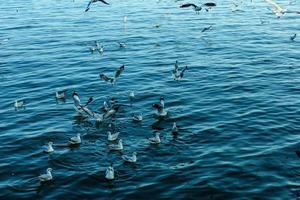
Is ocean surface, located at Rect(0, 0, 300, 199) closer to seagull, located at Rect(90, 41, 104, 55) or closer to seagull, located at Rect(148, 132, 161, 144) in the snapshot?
seagull, located at Rect(148, 132, 161, 144)

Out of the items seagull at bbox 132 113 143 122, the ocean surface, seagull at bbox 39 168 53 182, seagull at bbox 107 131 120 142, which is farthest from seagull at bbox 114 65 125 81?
seagull at bbox 39 168 53 182

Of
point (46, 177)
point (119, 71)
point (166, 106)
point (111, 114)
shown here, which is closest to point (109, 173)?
point (46, 177)

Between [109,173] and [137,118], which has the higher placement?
[137,118]

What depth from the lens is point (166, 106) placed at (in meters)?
32.7

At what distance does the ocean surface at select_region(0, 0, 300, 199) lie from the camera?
23.1 metres

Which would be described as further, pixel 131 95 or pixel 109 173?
pixel 131 95

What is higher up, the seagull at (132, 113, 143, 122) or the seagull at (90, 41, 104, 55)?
the seagull at (90, 41, 104, 55)

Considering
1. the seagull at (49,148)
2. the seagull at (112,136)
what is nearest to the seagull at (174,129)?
the seagull at (112,136)

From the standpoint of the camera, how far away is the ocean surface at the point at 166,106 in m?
23.1

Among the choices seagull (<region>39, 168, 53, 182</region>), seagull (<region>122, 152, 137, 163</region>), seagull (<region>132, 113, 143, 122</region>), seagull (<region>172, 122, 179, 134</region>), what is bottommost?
seagull (<region>39, 168, 53, 182</region>)

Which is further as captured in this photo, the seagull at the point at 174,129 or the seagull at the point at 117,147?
the seagull at the point at 174,129

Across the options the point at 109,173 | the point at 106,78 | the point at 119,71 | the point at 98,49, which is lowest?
the point at 109,173

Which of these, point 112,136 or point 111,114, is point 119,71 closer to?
point 111,114

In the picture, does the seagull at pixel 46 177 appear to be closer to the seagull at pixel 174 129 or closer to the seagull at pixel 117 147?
the seagull at pixel 117 147
